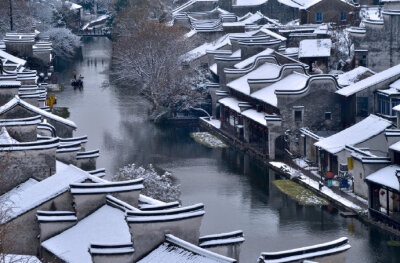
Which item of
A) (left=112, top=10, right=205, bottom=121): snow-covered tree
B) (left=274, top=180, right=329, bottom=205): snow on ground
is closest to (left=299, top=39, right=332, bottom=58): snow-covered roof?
(left=112, top=10, right=205, bottom=121): snow-covered tree

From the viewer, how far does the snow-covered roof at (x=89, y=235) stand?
26359 mm

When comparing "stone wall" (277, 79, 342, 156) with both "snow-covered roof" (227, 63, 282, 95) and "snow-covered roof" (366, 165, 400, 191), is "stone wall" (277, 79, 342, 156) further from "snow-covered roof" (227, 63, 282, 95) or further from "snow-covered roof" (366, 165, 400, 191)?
"snow-covered roof" (366, 165, 400, 191)

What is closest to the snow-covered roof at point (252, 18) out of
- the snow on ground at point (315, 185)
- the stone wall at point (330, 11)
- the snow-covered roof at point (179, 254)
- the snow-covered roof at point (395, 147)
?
the stone wall at point (330, 11)

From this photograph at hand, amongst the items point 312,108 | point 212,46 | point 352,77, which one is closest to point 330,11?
point 212,46

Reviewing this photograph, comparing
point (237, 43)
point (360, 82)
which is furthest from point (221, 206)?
point (237, 43)

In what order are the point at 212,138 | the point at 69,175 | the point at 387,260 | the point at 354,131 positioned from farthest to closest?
the point at 212,138, the point at 354,131, the point at 387,260, the point at 69,175

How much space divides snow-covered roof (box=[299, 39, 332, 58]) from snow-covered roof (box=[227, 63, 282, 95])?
8777mm

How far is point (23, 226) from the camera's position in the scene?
29.0 metres

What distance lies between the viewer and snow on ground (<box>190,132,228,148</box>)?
206 feet

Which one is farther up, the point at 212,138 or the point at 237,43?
the point at 237,43

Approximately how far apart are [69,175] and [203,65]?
50661 millimetres

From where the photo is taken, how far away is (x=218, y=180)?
5219 cm

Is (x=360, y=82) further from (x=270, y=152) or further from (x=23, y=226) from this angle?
(x=23, y=226)

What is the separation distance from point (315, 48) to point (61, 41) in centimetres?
4745
